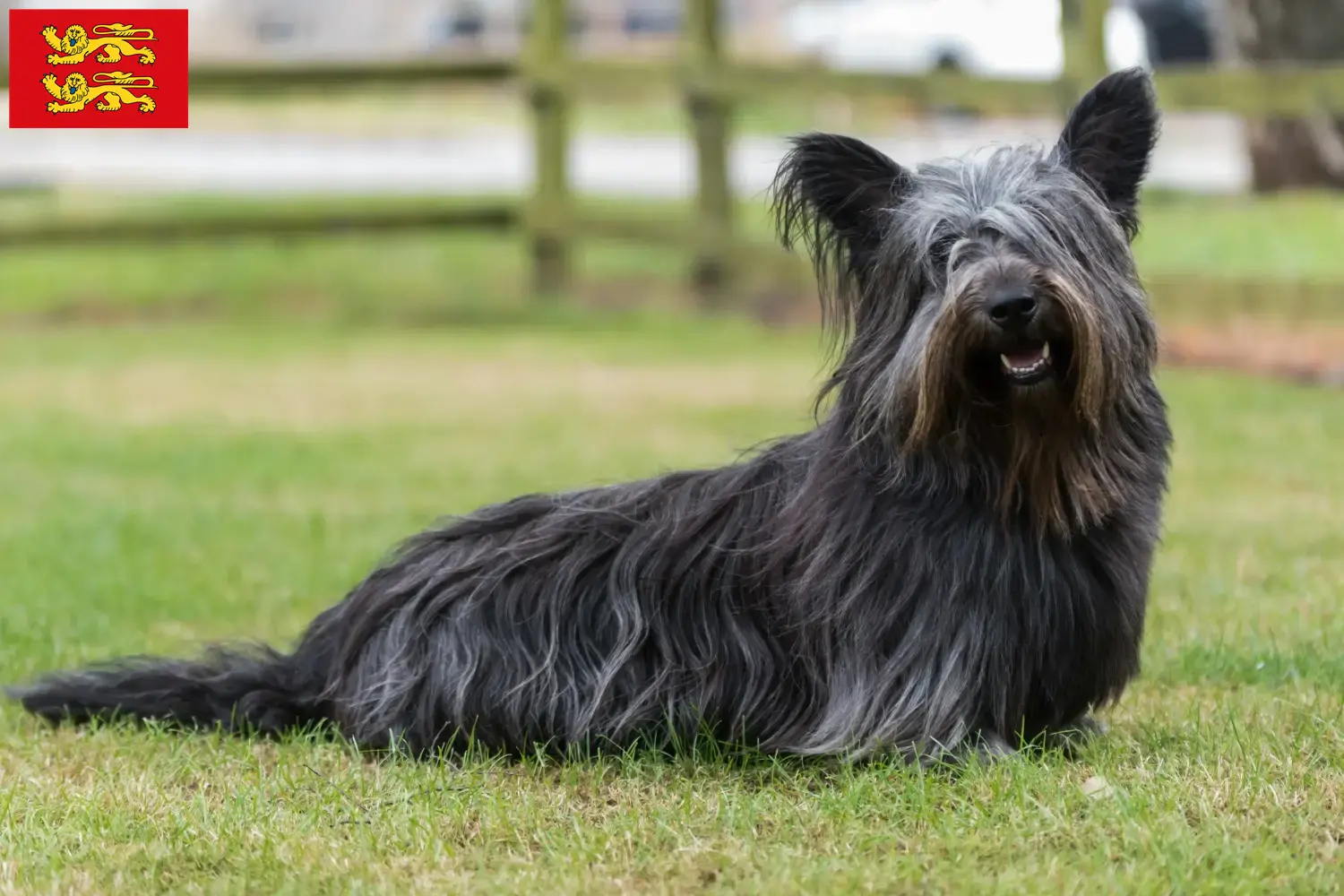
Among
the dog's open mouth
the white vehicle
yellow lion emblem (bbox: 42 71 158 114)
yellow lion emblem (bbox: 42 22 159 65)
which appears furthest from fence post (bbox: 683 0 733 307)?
the dog's open mouth

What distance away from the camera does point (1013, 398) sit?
Result: 14.7 feet

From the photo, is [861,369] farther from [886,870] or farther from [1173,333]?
[1173,333]

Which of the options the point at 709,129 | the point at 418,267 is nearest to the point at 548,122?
the point at 709,129

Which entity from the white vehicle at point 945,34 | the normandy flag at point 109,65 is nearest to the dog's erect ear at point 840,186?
the normandy flag at point 109,65

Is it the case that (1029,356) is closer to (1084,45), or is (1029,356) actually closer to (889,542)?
(889,542)

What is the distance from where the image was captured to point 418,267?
18.4m

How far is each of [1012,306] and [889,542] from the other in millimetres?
707

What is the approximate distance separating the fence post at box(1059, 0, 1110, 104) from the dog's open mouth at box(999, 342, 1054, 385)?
327 inches

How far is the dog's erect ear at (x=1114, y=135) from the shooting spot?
4812 millimetres

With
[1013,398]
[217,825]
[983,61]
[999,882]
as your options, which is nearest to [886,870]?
[999,882]

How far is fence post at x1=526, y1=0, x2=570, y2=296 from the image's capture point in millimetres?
16766

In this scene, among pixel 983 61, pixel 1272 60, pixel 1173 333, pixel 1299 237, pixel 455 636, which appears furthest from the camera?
pixel 983 61

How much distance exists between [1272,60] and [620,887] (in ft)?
45.5

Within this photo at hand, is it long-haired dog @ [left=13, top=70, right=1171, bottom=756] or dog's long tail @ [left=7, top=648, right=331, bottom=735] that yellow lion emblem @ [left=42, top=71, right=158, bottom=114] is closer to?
dog's long tail @ [left=7, top=648, right=331, bottom=735]
